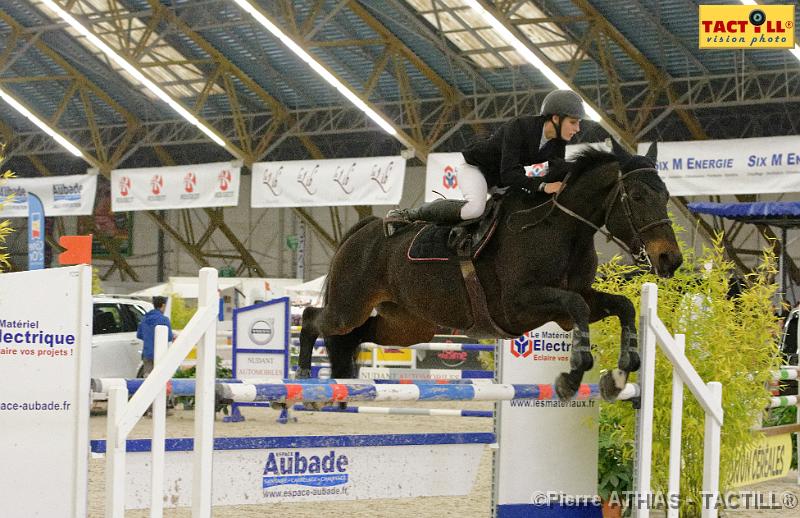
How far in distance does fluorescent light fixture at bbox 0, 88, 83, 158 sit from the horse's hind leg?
16.7m

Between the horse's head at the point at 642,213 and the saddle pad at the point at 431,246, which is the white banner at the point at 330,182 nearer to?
the saddle pad at the point at 431,246

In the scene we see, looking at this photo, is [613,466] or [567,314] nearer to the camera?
[567,314]

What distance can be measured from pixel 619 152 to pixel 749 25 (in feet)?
30.0

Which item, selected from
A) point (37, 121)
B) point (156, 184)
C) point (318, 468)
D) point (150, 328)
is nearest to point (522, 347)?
point (318, 468)

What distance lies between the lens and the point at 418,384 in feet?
13.6

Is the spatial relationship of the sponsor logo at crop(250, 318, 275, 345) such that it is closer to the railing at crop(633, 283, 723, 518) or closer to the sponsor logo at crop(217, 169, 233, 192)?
the railing at crop(633, 283, 723, 518)

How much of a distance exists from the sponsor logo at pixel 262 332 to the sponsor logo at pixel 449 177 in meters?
5.45

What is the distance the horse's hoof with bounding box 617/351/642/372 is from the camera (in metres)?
4.24

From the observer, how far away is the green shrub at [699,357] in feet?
17.2

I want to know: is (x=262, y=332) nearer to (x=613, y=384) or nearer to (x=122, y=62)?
(x=613, y=384)

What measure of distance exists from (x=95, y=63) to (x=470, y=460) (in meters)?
17.3

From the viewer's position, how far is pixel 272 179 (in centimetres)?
1742

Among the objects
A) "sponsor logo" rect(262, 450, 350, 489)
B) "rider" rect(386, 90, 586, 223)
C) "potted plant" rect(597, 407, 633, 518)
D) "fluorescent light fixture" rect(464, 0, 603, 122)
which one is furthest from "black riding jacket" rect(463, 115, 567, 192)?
"fluorescent light fixture" rect(464, 0, 603, 122)

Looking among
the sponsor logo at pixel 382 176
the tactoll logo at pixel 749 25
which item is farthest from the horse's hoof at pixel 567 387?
the sponsor logo at pixel 382 176
